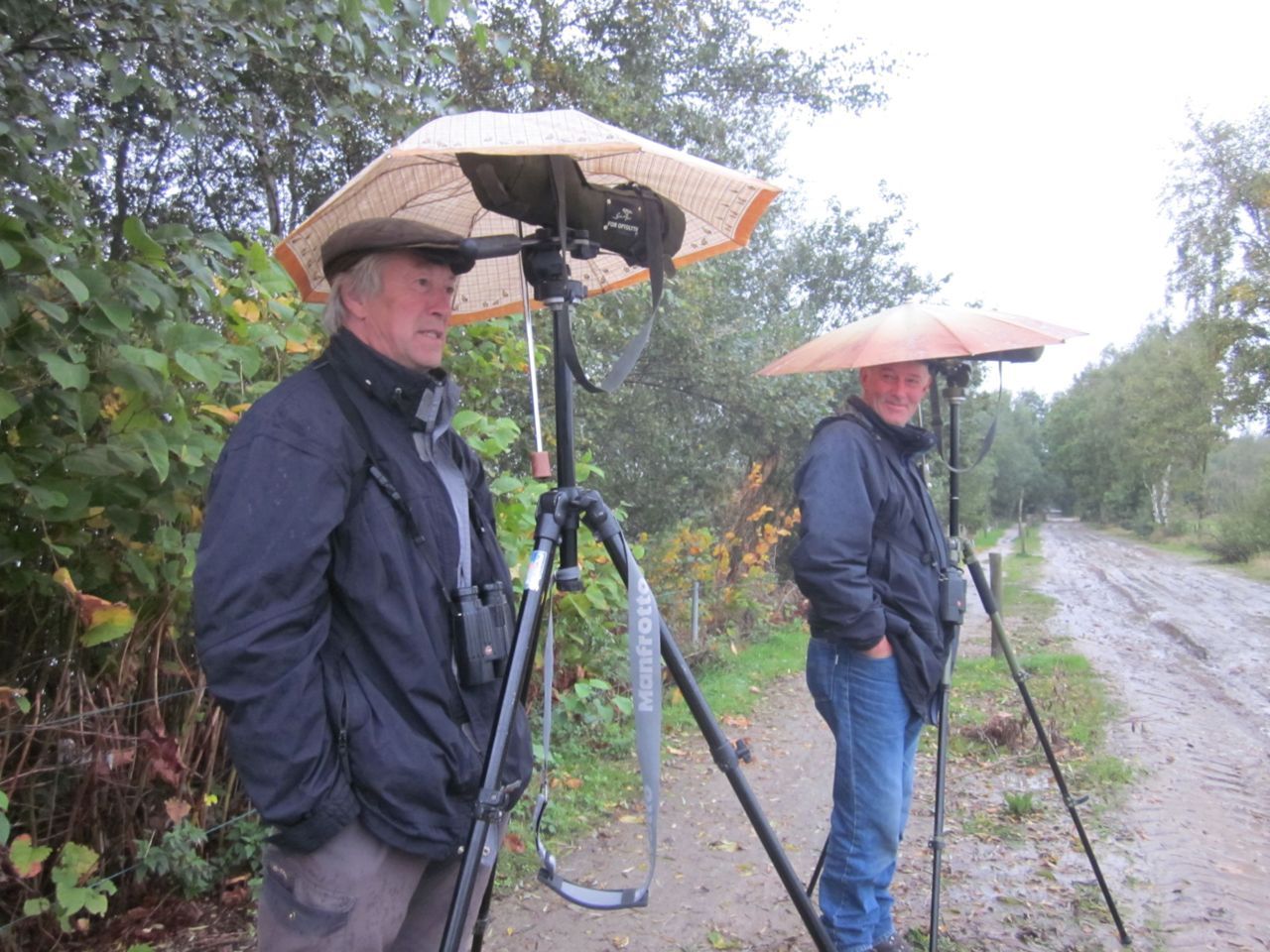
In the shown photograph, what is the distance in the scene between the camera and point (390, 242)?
1752 millimetres

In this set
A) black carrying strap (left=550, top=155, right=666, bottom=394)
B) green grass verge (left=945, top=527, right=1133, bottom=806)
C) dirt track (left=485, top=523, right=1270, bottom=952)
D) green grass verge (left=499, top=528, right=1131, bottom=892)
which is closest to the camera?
black carrying strap (left=550, top=155, right=666, bottom=394)

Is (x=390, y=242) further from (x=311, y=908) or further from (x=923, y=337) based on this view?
(x=923, y=337)

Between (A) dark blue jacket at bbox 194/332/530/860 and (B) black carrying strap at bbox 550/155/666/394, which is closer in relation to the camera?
(A) dark blue jacket at bbox 194/332/530/860

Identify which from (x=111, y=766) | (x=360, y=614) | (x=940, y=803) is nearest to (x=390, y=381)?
(x=360, y=614)

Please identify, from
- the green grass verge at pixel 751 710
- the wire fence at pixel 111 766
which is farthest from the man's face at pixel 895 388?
the wire fence at pixel 111 766

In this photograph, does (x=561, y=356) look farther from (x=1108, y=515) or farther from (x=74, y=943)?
(x=1108, y=515)

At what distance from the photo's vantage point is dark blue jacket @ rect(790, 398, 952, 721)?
2.70 meters

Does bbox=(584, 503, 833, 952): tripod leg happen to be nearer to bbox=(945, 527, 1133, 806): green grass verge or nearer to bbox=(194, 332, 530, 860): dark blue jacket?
bbox=(194, 332, 530, 860): dark blue jacket

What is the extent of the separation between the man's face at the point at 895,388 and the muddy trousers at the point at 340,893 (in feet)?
6.17

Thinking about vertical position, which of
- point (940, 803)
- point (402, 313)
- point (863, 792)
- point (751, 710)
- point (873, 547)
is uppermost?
point (402, 313)

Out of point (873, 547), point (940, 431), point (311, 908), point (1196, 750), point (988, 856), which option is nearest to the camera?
point (311, 908)

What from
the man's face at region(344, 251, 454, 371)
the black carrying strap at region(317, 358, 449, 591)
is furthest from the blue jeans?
the man's face at region(344, 251, 454, 371)

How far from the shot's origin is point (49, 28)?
3422mm

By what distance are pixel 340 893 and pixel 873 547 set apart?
6.02 feet
